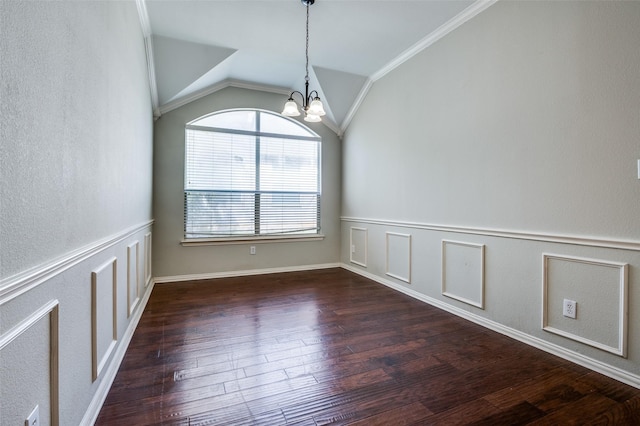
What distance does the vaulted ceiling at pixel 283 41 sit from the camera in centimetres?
273

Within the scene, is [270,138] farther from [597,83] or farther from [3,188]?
[3,188]

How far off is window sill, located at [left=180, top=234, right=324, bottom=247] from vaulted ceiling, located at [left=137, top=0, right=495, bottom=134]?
1.78m

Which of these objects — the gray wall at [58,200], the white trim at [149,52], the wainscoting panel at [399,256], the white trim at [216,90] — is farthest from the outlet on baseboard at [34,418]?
the white trim at [216,90]

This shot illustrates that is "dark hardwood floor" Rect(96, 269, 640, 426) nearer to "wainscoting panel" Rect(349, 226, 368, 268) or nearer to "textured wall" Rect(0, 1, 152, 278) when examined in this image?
"textured wall" Rect(0, 1, 152, 278)

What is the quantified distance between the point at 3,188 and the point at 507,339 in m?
2.95

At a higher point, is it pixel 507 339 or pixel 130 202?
pixel 130 202

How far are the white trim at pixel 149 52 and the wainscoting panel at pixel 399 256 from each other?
3260 mm

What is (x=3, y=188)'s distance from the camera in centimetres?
76

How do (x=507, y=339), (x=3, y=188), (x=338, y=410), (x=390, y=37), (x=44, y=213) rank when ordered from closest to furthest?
(x=3, y=188) < (x=44, y=213) < (x=338, y=410) < (x=507, y=339) < (x=390, y=37)

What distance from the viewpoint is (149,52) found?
10.4ft

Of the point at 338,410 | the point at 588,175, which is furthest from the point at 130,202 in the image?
the point at 588,175

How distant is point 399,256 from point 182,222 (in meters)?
2.87

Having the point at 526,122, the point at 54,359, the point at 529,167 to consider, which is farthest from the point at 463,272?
the point at 54,359

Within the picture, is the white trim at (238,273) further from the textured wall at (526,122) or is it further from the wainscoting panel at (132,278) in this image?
the textured wall at (526,122)
